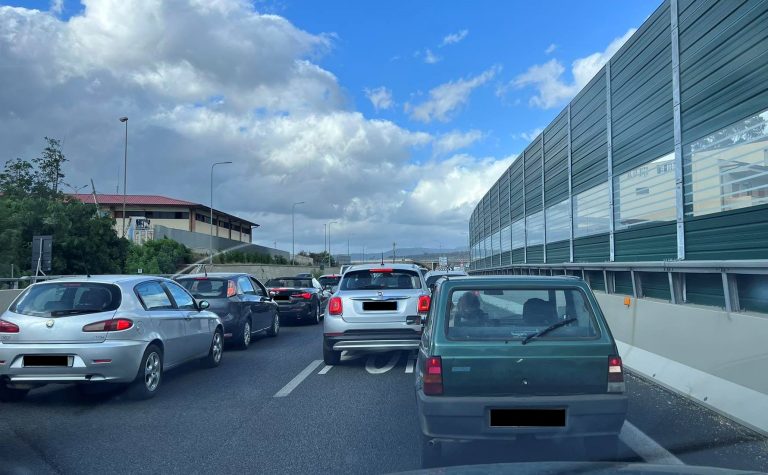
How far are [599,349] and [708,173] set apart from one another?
5056mm

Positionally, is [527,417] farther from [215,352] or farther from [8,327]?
[215,352]

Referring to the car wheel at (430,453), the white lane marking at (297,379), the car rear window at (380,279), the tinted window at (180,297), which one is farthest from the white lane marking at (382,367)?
the car wheel at (430,453)

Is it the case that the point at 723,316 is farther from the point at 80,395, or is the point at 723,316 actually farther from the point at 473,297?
the point at 80,395

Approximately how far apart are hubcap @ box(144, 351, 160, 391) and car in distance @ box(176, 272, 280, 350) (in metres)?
4.00

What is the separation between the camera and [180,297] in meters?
10.2

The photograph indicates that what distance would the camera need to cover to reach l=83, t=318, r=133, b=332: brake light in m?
7.86

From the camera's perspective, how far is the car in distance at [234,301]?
12953 mm

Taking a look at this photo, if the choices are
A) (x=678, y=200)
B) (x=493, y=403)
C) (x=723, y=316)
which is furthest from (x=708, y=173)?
(x=493, y=403)

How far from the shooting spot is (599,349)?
16.4 ft

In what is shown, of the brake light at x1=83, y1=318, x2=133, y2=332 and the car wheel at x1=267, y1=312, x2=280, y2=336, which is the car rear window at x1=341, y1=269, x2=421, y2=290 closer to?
the brake light at x1=83, y1=318, x2=133, y2=332

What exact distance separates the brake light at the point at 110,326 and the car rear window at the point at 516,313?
174 inches

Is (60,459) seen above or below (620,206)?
below

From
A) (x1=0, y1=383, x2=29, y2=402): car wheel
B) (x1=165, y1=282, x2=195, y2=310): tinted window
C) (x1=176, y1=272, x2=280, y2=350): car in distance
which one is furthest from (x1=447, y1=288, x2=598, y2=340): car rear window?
(x1=176, y1=272, x2=280, y2=350): car in distance

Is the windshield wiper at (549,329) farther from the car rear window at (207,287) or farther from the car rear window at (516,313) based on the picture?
the car rear window at (207,287)
